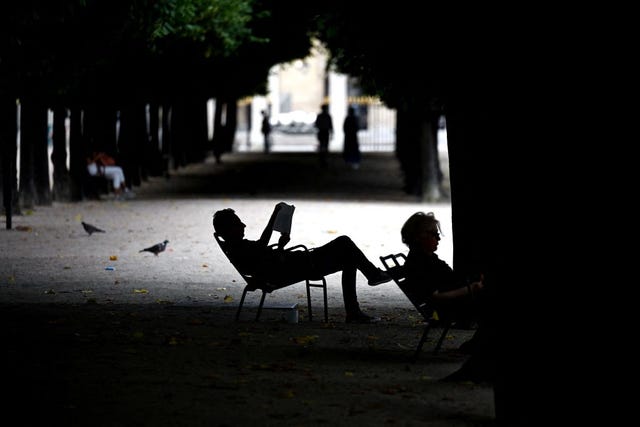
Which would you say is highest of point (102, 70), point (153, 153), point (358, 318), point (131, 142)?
point (102, 70)

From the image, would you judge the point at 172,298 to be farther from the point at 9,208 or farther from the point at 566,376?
the point at 9,208

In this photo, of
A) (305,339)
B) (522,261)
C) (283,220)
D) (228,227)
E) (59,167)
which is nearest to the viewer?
(522,261)

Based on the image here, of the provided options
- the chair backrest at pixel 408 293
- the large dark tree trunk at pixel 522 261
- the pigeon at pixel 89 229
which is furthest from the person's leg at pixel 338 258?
the pigeon at pixel 89 229

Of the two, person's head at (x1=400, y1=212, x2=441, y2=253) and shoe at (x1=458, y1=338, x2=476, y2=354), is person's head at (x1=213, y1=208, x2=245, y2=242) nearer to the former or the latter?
person's head at (x1=400, y1=212, x2=441, y2=253)

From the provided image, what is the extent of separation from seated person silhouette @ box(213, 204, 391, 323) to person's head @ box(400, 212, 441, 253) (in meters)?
1.74

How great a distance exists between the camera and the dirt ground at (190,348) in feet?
25.8

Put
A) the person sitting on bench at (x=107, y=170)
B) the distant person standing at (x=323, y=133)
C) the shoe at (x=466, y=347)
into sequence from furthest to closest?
the distant person standing at (x=323, y=133) → the person sitting on bench at (x=107, y=170) → the shoe at (x=466, y=347)

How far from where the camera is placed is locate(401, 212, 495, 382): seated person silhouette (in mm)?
8844

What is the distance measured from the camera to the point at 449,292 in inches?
380

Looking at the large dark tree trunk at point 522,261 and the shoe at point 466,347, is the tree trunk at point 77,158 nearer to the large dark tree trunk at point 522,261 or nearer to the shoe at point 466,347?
the shoe at point 466,347

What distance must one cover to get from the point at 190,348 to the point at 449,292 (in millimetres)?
1790

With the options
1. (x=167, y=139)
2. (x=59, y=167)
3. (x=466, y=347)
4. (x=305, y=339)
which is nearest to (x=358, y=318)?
(x=305, y=339)

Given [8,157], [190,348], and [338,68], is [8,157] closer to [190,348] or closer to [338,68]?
[338,68]

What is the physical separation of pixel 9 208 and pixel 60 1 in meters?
3.71
